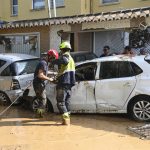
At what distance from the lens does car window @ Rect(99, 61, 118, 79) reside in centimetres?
1041

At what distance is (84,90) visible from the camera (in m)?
10.7

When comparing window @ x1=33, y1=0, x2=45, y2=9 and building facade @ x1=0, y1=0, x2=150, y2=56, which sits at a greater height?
window @ x1=33, y1=0, x2=45, y2=9

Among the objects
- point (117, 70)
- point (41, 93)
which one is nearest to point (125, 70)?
point (117, 70)

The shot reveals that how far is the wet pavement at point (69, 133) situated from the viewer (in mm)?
8242

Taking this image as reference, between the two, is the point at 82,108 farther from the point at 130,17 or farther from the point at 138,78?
the point at 130,17

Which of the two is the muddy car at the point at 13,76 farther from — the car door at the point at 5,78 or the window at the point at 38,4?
the window at the point at 38,4

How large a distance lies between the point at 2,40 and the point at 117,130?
11.4 meters

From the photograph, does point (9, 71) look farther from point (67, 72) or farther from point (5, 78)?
point (67, 72)

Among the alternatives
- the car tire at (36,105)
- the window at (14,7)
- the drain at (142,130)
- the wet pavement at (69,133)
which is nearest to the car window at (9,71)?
the car tire at (36,105)

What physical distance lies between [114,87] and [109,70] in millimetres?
504

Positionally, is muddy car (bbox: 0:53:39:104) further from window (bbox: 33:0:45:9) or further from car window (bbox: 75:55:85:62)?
window (bbox: 33:0:45:9)

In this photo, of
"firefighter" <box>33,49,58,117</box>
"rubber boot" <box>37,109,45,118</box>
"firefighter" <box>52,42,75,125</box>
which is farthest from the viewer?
"rubber boot" <box>37,109,45,118</box>

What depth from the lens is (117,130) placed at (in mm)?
9391

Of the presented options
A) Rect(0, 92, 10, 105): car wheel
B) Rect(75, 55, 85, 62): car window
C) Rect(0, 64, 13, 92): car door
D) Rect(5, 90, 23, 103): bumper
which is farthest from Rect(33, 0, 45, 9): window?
Rect(5, 90, 23, 103): bumper
